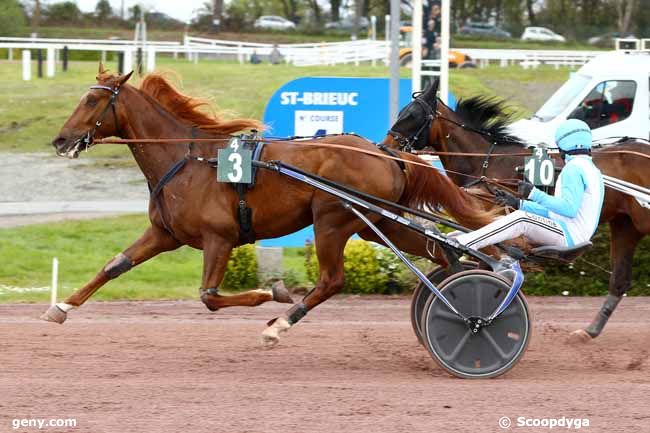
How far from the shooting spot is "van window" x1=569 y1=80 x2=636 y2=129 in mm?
13738

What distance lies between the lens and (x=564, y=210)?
6.16 metres

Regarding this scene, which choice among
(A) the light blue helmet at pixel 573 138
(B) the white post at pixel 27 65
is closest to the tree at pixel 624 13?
(B) the white post at pixel 27 65

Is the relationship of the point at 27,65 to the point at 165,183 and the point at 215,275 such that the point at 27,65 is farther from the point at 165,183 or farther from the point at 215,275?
the point at 215,275

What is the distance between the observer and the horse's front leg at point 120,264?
22.2 ft

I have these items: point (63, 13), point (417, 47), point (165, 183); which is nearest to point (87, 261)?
point (417, 47)

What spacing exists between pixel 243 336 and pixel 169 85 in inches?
73.1

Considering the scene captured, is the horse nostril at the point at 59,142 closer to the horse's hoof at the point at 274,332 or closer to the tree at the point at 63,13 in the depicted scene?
the horse's hoof at the point at 274,332

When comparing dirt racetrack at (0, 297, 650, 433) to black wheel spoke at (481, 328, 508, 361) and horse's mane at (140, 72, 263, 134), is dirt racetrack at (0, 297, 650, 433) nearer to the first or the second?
black wheel spoke at (481, 328, 508, 361)

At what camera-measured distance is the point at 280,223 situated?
6750 millimetres

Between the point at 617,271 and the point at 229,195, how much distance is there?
2930mm

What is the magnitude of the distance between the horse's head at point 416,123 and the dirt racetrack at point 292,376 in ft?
4.57

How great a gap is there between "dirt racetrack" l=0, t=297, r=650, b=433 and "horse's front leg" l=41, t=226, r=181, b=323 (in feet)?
1.00

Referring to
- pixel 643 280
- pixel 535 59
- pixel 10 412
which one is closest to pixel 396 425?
pixel 10 412

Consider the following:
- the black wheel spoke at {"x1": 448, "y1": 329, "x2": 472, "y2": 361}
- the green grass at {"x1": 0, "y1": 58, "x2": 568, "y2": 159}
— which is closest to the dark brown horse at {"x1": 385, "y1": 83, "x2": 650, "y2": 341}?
the black wheel spoke at {"x1": 448, "y1": 329, "x2": 472, "y2": 361}
